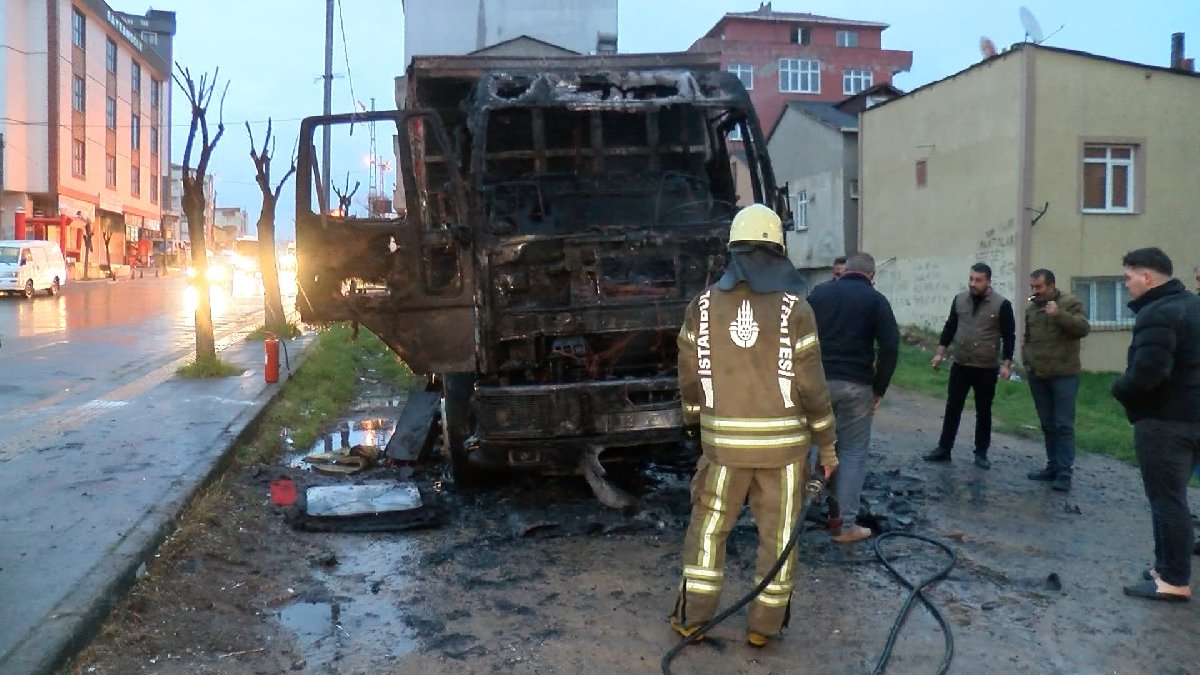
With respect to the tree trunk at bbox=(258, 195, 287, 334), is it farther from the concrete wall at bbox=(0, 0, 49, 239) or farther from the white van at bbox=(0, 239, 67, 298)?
the concrete wall at bbox=(0, 0, 49, 239)

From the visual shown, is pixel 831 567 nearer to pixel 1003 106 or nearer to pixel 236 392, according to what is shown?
pixel 236 392

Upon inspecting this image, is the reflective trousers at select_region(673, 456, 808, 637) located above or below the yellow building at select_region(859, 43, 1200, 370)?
below

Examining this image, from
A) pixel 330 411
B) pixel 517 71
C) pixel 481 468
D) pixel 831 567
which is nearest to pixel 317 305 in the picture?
pixel 481 468

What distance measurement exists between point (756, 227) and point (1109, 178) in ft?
56.0

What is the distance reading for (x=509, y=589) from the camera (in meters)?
5.20

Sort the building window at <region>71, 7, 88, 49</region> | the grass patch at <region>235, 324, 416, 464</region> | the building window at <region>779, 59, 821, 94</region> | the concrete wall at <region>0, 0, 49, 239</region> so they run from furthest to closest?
the building window at <region>779, 59, 821, 94</region>
the building window at <region>71, 7, 88, 49</region>
the concrete wall at <region>0, 0, 49, 239</region>
the grass patch at <region>235, 324, 416, 464</region>

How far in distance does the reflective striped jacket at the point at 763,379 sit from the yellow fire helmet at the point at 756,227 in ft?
0.80

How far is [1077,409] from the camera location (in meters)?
13.0

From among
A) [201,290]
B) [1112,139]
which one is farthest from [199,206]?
[1112,139]

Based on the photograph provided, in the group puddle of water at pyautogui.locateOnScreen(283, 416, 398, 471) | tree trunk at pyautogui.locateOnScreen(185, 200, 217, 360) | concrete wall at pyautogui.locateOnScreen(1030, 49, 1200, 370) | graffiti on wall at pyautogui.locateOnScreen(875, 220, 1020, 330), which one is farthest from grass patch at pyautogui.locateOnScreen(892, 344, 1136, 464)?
tree trunk at pyautogui.locateOnScreen(185, 200, 217, 360)

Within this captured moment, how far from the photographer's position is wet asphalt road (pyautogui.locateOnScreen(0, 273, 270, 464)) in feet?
31.4

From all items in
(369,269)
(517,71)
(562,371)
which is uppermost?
(517,71)

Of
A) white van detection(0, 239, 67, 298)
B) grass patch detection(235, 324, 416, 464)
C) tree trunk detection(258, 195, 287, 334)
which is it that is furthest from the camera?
white van detection(0, 239, 67, 298)

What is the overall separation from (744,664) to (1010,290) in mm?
15842
